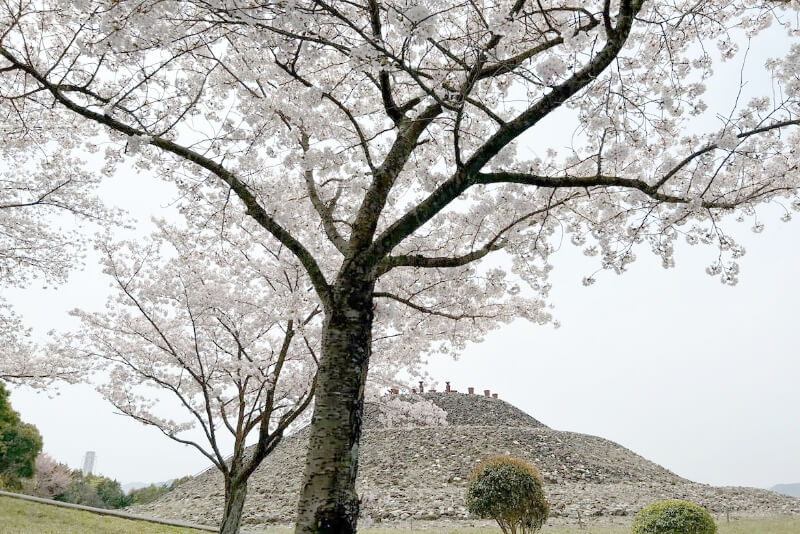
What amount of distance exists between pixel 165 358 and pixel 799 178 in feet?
30.2

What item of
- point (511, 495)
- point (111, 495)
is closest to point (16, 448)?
point (111, 495)

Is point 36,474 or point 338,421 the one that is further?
point 36,474

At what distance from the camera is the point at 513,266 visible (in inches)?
258

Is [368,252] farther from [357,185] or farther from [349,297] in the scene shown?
[357,185]

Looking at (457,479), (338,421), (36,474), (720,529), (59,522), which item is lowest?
(720,529)

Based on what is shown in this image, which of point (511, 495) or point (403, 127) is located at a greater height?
point (403, 127)

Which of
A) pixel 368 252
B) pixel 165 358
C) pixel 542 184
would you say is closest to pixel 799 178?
pixel 542 184

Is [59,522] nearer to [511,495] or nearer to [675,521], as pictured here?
[511,495]

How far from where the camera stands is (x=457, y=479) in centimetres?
1948

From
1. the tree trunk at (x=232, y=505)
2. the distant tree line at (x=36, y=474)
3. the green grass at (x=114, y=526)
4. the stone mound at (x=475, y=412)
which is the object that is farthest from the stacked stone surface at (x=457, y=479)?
the distant tree line at (x=36, y=474)

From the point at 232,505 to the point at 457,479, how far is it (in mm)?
14087

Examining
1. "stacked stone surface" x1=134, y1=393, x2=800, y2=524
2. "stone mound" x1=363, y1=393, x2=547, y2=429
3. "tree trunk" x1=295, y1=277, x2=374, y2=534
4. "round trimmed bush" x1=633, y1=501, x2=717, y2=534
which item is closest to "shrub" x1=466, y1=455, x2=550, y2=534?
"round trimmed bush" x1=633, y1=501, x2=717, y2=534

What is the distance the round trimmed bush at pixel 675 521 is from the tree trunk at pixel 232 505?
7.73 meters

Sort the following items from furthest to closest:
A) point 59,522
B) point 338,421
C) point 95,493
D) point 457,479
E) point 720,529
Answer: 1. point 95,493
2. point 457,479
3. point 720,529
4. point 59,522
5. point 338,421
